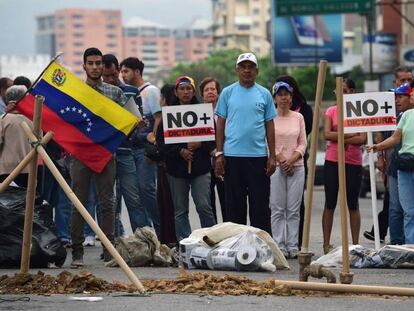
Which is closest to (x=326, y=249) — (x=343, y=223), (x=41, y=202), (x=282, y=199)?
(x=282, y=199)

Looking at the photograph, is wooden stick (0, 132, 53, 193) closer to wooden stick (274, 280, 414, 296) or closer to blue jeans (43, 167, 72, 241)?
wooden stick (274, 280, 414, 296)

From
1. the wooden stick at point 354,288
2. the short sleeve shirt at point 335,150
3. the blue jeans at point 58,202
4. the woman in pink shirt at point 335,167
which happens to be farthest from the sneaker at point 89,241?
the wooden stick at point 354,288

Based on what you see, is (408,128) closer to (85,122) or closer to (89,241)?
(85,122)

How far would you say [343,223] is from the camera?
11.3 m

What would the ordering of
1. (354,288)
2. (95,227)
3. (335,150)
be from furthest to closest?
1. (335,150)
2. (95,227)
3. (354,288)

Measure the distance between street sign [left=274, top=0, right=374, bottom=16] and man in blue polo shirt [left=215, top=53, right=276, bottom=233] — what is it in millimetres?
43959

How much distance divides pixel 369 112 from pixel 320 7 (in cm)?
4674

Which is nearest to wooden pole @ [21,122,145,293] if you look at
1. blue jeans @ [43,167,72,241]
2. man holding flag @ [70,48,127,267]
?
man holding flag @ [70,48,127,267]

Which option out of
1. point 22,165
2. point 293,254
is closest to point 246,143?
point 293,254

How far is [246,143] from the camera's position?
14.7 metres

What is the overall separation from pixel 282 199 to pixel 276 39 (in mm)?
72783

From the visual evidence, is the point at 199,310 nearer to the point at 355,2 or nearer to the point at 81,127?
the point at 81,127

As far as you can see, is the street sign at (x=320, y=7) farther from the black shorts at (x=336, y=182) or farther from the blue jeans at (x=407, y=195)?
the blue jeans at (x=407, y=195)

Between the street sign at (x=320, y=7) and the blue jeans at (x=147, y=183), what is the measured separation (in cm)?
4214
